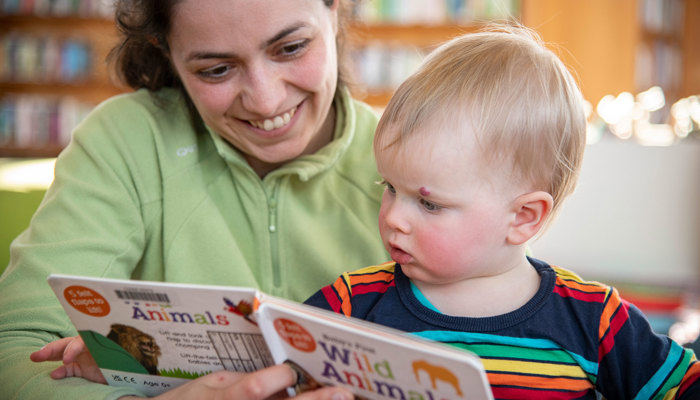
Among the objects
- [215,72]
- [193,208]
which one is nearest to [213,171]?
[193,208]

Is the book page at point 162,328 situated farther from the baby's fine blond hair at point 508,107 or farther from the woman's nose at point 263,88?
the woman's nose at point 263,88

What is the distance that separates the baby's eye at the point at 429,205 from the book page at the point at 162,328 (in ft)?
0.99

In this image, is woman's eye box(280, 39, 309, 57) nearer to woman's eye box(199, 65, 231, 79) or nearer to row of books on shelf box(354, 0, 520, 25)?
woman's eye box(199, 65, 231, 79)

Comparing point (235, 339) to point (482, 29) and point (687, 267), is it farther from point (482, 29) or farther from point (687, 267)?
point (687, 267)

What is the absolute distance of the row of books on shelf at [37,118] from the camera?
4.82 m

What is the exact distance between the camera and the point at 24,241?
3.75 feet

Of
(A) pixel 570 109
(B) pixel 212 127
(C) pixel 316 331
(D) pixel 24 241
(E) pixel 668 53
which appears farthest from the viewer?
(E) pixel 668 53

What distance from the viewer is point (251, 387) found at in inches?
30.1

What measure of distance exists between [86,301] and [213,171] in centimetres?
54

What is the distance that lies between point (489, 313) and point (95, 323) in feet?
1.81

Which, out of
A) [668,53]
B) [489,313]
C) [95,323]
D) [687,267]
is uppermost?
[95,323]

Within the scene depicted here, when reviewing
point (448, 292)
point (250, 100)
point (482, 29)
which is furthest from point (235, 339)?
point (482, 29)

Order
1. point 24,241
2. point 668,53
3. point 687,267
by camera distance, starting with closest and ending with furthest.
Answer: point 24,241 < point 687,267 < point 668,53

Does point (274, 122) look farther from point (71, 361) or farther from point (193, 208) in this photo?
point (71, 361)
